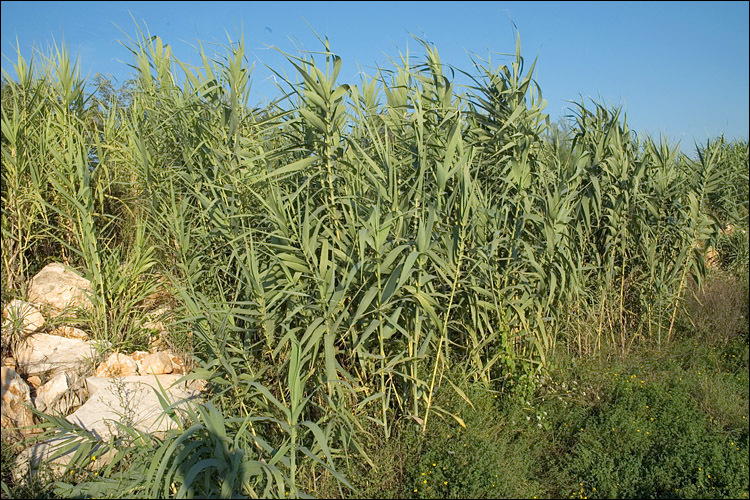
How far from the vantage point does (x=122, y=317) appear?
4.68 metres

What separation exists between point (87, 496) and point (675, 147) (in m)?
5.37

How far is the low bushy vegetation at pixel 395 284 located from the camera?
10.6 feet

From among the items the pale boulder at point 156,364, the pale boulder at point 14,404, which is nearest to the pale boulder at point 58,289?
the pale boulder at point 156,364

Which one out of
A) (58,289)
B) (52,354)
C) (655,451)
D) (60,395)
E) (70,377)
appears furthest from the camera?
(58,289)

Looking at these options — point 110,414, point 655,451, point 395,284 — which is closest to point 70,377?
point 110,414

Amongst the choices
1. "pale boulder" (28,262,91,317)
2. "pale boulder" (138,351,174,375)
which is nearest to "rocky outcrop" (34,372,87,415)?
"pale boulder" (138,351,174,375)

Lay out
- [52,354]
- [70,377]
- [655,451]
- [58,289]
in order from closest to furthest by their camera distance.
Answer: [655,451] → [70,377] → [52,354] → [58,289]

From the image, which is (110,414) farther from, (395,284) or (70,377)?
(395,284)

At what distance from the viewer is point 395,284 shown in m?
3.23

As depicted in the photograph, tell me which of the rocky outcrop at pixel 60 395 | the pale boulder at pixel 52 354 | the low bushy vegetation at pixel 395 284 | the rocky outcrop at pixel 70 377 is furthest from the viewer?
the pale boulder at pixel 52 354

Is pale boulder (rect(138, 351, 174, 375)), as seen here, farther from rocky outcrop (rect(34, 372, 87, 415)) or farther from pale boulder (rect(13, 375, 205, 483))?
rocky outcrop (rect(34, 372, 87, 415))

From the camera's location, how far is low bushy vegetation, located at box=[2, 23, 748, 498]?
3.24 metres

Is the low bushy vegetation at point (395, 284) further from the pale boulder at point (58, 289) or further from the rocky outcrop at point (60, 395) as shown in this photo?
the rocky outcrop at point (60, 395)

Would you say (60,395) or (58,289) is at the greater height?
(58,289)
